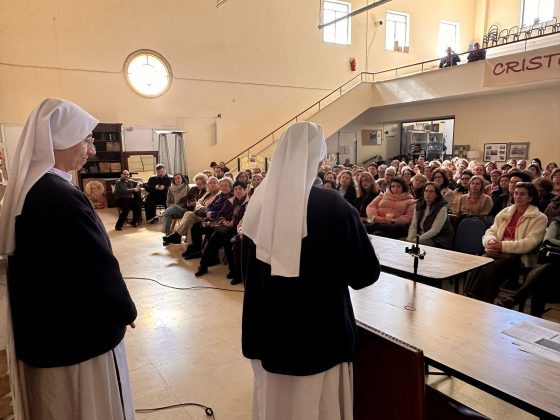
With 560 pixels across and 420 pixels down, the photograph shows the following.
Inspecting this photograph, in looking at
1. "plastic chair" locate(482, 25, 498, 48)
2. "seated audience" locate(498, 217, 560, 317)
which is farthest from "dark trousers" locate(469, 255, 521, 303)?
"plastic chair" locate(482, 25, 498, 48)

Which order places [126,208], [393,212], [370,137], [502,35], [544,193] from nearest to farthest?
[544,193] → [393,212] → [126,208] → [502,35] → [370,137]

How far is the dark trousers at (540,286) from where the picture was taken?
10.6 feet

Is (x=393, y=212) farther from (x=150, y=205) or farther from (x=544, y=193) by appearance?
(x=150, y=205)

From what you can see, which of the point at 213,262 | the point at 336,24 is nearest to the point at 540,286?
the point at 213,262

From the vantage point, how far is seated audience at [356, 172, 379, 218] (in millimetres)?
5703

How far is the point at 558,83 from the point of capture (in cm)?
963

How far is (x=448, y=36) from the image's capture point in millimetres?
16188

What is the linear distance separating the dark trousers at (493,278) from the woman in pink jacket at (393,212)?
1.45 meters

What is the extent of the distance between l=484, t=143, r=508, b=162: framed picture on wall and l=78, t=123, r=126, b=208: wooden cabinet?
36.5 feet

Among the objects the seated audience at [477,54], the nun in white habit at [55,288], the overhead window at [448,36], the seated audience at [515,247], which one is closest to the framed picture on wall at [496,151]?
the seated audience at [477,54]

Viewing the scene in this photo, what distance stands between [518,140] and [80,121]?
12430mm

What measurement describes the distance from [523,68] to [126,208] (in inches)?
383

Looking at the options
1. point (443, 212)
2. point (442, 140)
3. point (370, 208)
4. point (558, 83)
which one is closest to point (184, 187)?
point (370, 208)

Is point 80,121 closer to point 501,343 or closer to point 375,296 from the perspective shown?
point 375,296
